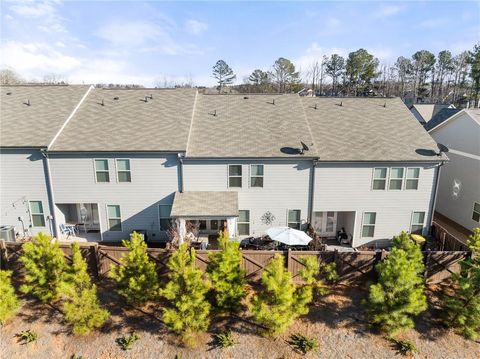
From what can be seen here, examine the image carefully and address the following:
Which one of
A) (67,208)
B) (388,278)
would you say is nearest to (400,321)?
(388,278)

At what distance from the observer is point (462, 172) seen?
68.6 feet

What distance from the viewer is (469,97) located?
61.8 meters

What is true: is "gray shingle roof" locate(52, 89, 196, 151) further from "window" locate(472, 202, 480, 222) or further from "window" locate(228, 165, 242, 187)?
"window" locate(472, 202, 480, 222)

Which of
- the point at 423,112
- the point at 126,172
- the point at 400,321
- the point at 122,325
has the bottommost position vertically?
the point at 122,325

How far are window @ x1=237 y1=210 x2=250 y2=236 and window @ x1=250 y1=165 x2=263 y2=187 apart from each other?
170 cm

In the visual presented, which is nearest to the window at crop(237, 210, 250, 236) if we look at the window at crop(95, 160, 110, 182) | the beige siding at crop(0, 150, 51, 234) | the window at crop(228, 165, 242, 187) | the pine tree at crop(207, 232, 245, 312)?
the window at crop(228, 165, 242, 187)

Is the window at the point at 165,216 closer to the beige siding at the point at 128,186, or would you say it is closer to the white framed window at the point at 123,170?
the beige siding at the point at 128,186

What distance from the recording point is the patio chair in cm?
1897

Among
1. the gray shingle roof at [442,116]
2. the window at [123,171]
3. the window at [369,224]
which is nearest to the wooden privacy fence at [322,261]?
the window at [369,224]

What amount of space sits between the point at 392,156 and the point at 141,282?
14.6 m

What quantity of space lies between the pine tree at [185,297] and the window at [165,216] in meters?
7.23

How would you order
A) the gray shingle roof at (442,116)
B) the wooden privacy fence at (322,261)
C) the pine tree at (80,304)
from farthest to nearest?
the gray shingle roof at (442,116)
the wooden privacy fence at (322,261)
the pine tree at (80,304)

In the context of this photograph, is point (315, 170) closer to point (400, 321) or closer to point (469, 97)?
point (400, 321)

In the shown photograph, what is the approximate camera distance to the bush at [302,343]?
36.9ft
